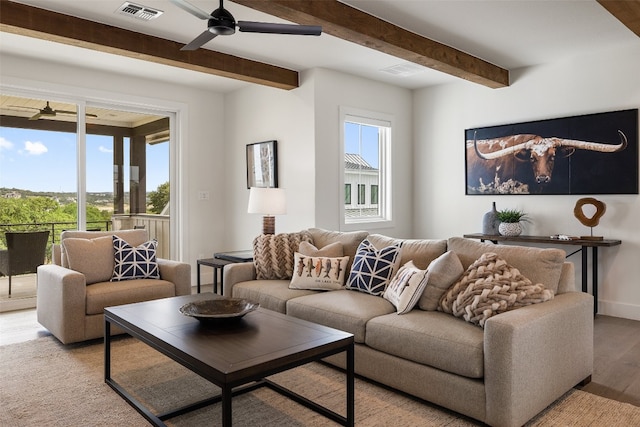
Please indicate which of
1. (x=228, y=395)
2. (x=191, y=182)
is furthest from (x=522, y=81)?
(x=228, y=395)

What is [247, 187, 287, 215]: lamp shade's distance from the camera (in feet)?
15.2

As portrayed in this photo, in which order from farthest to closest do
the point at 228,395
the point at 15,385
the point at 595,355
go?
the point at 595,355, the point at 15,385, the point at 228,395

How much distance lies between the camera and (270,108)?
18.0ft

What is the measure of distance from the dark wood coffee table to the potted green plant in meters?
3.11

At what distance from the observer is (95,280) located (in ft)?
12.7

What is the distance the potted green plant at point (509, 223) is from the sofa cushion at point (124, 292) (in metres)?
3.31

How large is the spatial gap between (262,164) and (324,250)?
2096 millimetres

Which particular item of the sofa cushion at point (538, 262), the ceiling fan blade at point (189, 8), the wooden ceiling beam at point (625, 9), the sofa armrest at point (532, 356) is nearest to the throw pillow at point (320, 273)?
the sofa cushion at point (538, 262)

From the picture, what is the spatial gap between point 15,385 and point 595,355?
3844mm

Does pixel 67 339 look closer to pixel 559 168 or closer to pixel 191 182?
pixel 191 182

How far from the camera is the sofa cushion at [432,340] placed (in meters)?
2.29

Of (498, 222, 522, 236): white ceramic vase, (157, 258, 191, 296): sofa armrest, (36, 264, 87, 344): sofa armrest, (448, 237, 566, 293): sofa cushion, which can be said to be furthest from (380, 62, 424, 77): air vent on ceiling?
(36, 264, 87, 344): sofa armrest

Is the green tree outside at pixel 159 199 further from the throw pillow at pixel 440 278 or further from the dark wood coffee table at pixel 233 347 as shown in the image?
the throw pillow at pixel 440 278

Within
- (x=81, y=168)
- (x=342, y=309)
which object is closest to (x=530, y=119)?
(x=342, y=309)
